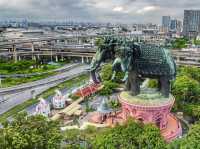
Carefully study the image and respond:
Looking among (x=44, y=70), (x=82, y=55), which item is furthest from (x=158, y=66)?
(x=82, y=55)

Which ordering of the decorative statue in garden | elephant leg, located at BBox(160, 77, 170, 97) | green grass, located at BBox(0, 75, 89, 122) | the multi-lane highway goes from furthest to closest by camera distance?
the multi-lane highway → green grass, located at BBox(0, 75, 89, 122) → elephant leg, located at BBox(160, 77, 170, 97) → the decorative statue in garden

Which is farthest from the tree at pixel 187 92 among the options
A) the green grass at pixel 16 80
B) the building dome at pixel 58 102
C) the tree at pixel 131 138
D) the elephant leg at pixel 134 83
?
the green grass at pixel 16 80

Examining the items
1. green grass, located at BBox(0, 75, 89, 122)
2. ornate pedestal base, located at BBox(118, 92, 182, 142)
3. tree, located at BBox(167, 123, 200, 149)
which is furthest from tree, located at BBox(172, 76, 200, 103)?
green grass, located at BBox(0, 75, 89, 122)

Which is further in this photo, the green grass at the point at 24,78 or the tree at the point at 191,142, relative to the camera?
the green grass at the point at 24,78

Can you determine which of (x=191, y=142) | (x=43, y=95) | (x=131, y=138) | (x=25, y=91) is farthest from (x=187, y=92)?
(x=25, y=91)

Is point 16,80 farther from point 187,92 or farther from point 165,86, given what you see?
point 165,86

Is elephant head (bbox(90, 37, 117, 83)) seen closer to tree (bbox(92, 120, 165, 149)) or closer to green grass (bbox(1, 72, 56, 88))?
tree (bbox(92, 120, 165, 149))

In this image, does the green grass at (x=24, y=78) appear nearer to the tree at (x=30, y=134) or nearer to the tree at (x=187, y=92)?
the tree at (x=187, y=92)
